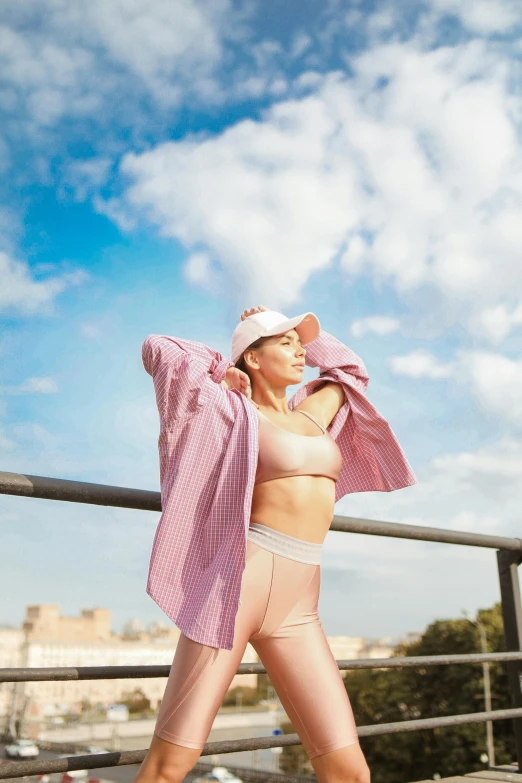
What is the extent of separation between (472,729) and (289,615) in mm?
33892

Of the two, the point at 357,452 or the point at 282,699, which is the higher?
the point at 357,452

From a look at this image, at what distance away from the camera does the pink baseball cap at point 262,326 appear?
2.46 meters

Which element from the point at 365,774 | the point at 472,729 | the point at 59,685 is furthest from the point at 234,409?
the point at 59,685

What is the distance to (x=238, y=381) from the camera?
7.94ft

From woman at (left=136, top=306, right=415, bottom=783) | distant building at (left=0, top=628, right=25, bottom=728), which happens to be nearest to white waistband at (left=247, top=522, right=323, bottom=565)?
woman at (left=136, top=306, right=415, bottom=783)

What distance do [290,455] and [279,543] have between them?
0.26 meters

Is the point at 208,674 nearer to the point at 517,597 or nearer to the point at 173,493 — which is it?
the point at 173,493

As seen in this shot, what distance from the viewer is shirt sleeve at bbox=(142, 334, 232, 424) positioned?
7.25 feet

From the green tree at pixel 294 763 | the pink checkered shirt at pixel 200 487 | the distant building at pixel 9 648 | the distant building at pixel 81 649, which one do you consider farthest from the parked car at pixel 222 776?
the pink checkered shirt at pixel 200 487

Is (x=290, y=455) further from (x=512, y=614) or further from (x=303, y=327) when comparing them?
(x=512, y=614)

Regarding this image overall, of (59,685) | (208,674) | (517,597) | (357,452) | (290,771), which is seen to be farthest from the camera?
(59,685)

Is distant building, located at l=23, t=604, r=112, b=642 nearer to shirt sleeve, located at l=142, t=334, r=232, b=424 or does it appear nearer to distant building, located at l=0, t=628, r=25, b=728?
distant building, located at l=0, t=628, r=25, b=728

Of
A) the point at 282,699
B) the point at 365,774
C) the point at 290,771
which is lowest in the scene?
the point at 290,771

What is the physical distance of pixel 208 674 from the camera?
1918 millimetres
